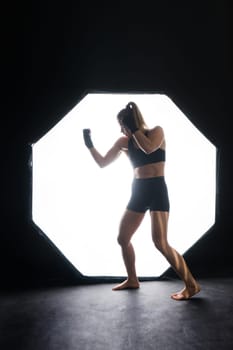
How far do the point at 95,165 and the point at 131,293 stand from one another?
36.4 inches

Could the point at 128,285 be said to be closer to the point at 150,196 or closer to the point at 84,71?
the point at 150,196

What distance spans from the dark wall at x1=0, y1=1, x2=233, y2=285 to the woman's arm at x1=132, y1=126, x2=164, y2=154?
0.57 metres

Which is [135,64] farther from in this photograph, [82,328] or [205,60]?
[82,328]

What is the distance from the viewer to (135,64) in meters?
2.89

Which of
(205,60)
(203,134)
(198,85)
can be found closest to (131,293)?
(203,134)

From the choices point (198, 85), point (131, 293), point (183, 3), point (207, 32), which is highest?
point (183, 3)

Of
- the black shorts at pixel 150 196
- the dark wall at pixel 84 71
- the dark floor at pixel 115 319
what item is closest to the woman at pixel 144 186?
the black shorts at pixel 150 196

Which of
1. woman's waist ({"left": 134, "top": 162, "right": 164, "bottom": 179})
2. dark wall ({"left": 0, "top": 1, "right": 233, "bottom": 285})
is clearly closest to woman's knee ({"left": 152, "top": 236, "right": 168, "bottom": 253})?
woman's waist ({"left": 134, "top": 162, "right": 164, "bottom": 179})

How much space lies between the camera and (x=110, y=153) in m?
2.60

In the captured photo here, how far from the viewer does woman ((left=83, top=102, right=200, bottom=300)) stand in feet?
7.87

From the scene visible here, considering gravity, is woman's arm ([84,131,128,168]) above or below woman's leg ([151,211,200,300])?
above

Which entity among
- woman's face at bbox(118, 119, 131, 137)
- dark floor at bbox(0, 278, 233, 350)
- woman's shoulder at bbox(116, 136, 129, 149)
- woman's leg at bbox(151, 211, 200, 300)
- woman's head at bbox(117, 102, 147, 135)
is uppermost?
woman's head at bbox(117, 102, 147, 135)

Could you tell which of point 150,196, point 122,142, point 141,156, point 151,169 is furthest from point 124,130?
point 150,196

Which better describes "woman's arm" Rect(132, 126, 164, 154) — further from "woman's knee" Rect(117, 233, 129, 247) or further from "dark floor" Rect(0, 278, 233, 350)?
"dark floor" Rect(0, 278, 233, 350)
